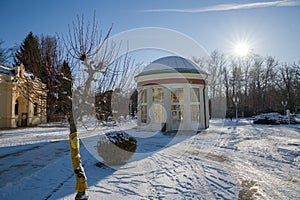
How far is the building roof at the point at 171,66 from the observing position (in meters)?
14.4

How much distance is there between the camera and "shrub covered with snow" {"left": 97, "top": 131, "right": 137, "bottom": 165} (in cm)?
588

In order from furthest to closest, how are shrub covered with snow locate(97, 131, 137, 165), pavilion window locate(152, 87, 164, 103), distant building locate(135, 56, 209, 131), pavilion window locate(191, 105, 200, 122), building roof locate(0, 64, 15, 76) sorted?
building roof locate(0, 64, 15, 76)
pavilion window locate(152, 87, 164, 103)
pavilion window locate(191, 105, 200, 122)
distant building locate(135, 56, 209, 131)
shrub covered with snow locate(97, 131, 137, 165)

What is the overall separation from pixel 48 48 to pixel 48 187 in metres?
3.20

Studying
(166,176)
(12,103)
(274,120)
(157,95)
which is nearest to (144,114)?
(157,95)

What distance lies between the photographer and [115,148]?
5875 millimetres

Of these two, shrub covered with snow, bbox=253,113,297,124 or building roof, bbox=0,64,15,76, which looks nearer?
building roof, bbox=0,64,15,76

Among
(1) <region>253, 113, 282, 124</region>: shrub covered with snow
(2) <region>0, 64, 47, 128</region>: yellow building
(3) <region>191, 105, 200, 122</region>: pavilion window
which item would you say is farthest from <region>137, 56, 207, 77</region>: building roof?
(1) <region>253, 113, 282, 124</region>: shrub covered with snow

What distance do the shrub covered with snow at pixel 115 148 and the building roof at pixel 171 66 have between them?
902cm

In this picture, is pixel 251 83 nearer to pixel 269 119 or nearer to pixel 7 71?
pixel 269 119

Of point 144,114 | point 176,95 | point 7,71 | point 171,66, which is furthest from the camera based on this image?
point 7,71

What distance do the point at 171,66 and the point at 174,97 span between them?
2.55 meters

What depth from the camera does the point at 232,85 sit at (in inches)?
1550

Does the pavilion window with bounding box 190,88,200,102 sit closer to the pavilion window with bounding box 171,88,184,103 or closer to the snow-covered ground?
the pavilion window with bounding box 171,88,184,103

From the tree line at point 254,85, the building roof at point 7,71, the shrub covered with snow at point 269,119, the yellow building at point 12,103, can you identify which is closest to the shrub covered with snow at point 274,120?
the shrub covered with snow at point 269,119
